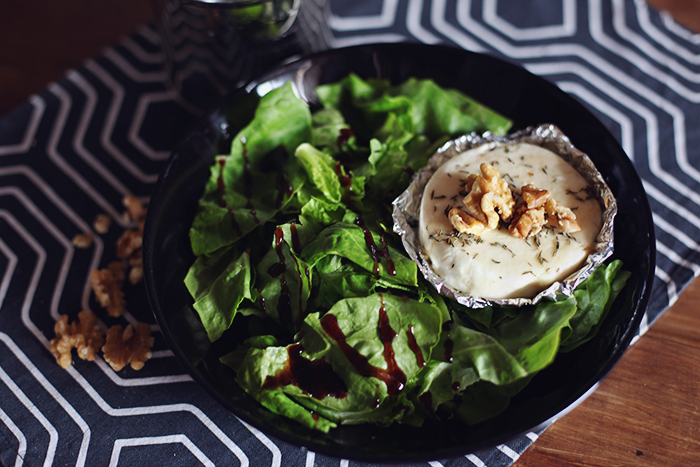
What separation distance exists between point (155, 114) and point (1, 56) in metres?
0.91

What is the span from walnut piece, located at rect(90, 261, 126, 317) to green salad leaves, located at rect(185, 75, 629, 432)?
13.8 inches

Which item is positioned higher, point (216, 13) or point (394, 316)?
point (216, 13)

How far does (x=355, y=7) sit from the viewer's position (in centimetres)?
253

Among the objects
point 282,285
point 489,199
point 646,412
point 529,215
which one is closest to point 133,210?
point 282,285

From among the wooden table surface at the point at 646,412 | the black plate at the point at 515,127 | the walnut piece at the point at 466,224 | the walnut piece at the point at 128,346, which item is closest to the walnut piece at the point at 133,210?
the black plate at the point at 515,127

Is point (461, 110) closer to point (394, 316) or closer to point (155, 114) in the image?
point (394, 316)

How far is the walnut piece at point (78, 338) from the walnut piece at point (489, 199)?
1295 mm

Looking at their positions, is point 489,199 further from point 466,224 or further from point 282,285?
point 282,285

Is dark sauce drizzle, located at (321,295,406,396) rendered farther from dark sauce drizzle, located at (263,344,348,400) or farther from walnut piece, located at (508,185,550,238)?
walnut piece, located at (508,185,550,238)

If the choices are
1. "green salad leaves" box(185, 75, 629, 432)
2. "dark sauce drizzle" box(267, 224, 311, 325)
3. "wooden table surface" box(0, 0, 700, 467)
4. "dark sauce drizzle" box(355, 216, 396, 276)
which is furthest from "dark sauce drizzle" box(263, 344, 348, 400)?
"wooden table surface" box(0, 0, 700, 467)

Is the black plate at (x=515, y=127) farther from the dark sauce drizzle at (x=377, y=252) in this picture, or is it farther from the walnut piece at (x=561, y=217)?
the dark sauce drizzle at (x=377, y=252)

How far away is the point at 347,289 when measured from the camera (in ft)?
4.86

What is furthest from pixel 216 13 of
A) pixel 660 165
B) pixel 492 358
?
pixel 660 165

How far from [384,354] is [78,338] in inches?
40.9
